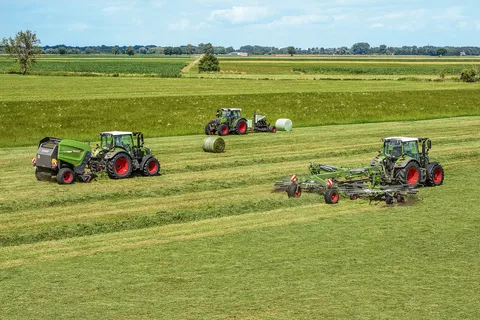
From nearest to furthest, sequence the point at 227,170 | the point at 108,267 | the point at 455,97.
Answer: the point at 108,267, the point at 227,170, the point at 455,97

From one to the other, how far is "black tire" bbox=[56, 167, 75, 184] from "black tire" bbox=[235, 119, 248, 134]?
17.8 metres

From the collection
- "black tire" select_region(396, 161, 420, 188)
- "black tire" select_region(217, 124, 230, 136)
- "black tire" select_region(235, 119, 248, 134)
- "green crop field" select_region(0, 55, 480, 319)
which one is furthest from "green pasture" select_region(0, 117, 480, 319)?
"black tire" select_region(235, 119, 248, 134)

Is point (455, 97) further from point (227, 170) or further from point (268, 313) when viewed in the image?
point (268, 313)

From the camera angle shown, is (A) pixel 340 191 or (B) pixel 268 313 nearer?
(B) pixel 268 313

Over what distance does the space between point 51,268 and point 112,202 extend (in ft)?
23.8

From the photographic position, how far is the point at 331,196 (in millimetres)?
22406

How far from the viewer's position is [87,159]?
26.4 metres

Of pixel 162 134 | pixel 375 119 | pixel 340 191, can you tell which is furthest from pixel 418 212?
pixel 375 119

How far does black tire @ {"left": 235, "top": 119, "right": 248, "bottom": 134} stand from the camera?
42.5 metres

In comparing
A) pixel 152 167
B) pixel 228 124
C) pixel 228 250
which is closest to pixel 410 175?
pixel 228 250

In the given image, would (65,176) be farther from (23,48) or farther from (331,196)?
(23,48)

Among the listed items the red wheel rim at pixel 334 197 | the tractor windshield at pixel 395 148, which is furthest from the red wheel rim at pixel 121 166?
the tractor windshield at pixel 395 148

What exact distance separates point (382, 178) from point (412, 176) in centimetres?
122

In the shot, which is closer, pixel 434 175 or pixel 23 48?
pixel 434 175
